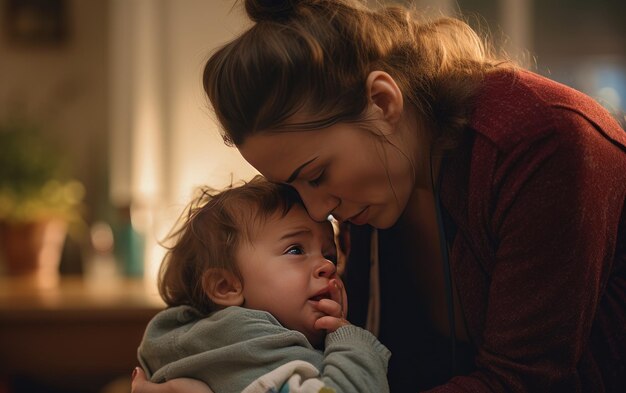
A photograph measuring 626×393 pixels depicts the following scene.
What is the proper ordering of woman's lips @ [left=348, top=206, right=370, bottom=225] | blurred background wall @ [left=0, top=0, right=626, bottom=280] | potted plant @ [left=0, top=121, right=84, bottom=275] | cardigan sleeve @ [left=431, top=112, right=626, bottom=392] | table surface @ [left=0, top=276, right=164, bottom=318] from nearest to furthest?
cardigan sleeve @ [left=431, top=112, right=626, bottom=392], woman's lips @ [left=348, top=206, right=370, bottom=225], table surface @ [left=0, top=276, right=164, bottom=318], blurred background wall @ [left=0, top=0, right=626, bottom=280], potted plant @ [left=0, top=121, right=84, bottom=275]

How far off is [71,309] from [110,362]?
25 centimetres

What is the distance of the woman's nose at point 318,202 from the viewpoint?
4.47 feet

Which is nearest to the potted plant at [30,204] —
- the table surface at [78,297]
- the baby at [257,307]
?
the table surface at [78,297]

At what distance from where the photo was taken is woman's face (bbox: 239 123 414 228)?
1.32 m

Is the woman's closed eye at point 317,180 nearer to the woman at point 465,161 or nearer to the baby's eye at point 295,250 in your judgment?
the woman at point 465,161

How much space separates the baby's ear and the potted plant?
6.81ft

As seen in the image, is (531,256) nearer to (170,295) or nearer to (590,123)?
(590,123)

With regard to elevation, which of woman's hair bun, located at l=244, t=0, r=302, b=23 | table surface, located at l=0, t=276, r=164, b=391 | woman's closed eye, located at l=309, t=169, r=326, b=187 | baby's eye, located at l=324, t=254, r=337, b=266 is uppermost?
woman's hair bun, located at l=244, t=0, r=302, b=23

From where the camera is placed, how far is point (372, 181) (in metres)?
1.36

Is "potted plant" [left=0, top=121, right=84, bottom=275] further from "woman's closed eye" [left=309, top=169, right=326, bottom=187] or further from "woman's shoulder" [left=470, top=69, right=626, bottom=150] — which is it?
"woman's shoulder" [left=470, top=69, right=626, bottom=150]

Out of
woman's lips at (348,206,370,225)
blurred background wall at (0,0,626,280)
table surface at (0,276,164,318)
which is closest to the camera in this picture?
woman's lips at (348,206,370,225)

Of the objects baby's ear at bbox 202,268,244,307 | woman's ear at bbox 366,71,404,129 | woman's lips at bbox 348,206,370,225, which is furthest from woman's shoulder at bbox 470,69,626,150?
baby's ear at bbox 202,268,244,307

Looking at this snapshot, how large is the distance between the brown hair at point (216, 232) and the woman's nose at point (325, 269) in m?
0.11

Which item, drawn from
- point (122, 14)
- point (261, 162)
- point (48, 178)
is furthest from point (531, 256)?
point (48, 178)
